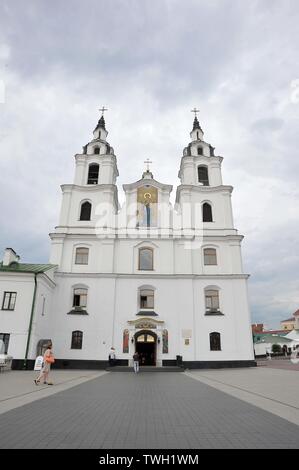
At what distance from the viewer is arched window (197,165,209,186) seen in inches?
1405

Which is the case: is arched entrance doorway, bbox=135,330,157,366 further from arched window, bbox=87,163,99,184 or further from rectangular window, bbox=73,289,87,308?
arched window, bbox=87,163,99,184

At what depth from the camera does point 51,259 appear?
2989cm

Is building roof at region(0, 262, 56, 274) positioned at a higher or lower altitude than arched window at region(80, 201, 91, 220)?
lower

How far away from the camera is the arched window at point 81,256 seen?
30.2 m

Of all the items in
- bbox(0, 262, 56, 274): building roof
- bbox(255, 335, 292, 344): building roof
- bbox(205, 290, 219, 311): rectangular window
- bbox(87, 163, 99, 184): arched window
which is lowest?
bbox(255, 335, 292, 344): building roof

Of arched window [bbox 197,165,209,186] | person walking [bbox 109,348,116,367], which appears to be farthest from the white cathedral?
arched window [bbox 197,165,209,186]

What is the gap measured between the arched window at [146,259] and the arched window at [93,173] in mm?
9954

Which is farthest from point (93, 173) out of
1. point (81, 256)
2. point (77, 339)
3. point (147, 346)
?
point (147, 346)

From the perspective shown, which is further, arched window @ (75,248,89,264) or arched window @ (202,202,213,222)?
arched window @ (202,202,213,222)

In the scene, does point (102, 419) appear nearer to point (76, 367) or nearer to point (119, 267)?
point (76, 367)

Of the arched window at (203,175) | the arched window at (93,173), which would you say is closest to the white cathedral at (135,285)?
the arched window at (93,173)

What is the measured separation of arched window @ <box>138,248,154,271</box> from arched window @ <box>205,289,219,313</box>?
228 inches

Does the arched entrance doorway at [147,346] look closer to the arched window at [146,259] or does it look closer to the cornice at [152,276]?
the cornice at [152,276]
